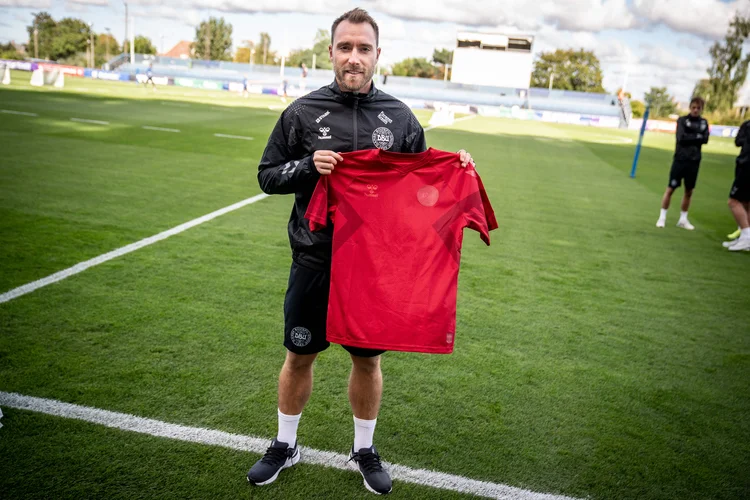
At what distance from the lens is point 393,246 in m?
2.58

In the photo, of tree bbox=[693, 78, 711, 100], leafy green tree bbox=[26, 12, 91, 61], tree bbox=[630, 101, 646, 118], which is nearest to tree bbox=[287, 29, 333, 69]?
leafy green tree bbox=[26, 12, 91, 61]

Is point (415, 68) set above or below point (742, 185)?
above

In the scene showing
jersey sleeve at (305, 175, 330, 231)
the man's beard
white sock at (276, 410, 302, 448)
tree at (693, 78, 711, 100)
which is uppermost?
tree at (693, 78, 711, 100)

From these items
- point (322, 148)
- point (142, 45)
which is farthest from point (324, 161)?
point (142, 45)

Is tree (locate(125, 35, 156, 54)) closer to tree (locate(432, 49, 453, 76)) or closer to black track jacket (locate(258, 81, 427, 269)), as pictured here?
tree (locate(432, 49, 453, 76))

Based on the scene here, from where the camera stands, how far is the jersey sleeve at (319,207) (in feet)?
8.29

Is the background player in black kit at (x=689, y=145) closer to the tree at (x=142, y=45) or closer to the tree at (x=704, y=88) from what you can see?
the tree at (x=704, y=88)

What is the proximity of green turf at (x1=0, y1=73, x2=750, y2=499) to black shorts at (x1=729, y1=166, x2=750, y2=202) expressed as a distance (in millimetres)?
815

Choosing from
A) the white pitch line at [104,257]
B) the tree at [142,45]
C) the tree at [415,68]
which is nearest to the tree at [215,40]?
the tree at [142,45]

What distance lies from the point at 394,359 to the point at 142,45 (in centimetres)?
11264

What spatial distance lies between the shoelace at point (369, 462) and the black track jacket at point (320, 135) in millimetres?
999

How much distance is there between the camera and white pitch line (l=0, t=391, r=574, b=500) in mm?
2826

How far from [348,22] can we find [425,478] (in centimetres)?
223

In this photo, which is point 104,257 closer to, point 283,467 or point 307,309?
point 283,467
